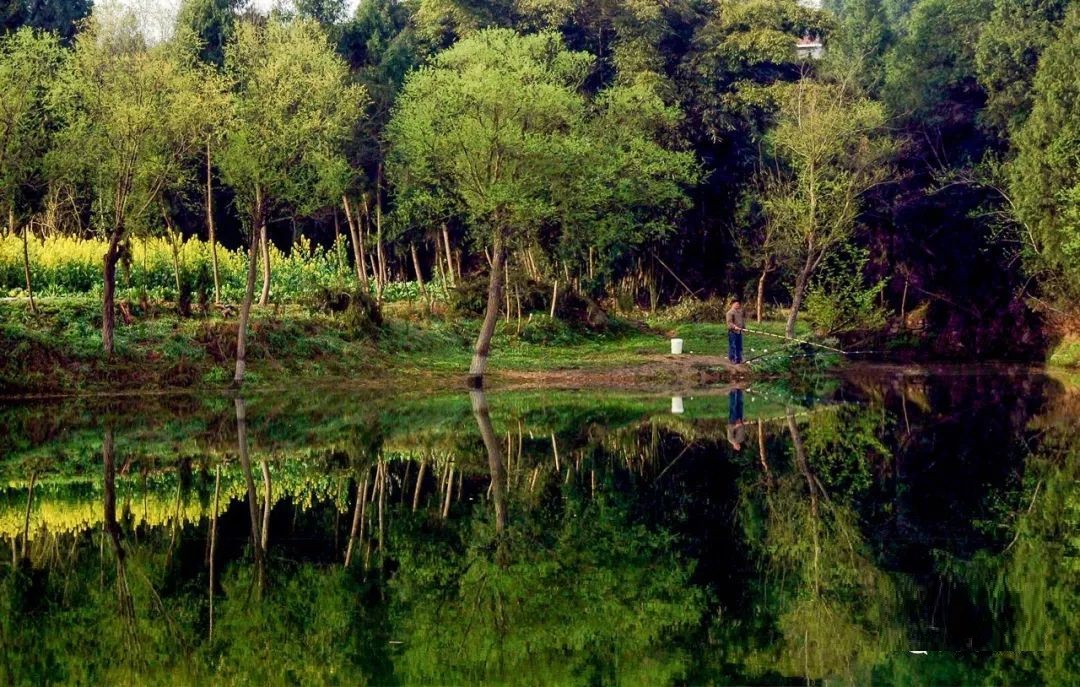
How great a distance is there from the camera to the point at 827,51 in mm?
62594

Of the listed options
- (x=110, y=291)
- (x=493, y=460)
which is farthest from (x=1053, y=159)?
(x=110, y=291)

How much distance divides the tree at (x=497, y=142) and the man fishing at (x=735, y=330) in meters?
5.37

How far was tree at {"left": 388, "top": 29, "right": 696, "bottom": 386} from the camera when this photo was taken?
36438mm

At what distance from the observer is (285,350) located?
38.4m

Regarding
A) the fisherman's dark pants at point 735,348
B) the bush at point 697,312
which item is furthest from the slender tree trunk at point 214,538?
the bush at point 697,312

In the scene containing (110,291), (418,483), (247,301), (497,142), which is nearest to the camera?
(418,483)

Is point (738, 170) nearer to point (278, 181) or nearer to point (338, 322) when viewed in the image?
point (338, 322)

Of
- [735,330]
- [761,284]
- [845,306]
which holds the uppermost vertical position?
[761,284]

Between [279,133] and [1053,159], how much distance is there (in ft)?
89.4

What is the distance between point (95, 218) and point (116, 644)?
3087cm

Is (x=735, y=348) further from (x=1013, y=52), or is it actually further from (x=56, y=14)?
(x=56, y=14)

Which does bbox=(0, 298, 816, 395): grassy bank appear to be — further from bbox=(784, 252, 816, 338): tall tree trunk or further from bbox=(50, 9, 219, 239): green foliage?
bbox=(50, 9, 219, 239): green foliage

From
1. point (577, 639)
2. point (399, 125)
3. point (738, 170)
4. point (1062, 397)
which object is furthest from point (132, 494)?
point (738, 170)

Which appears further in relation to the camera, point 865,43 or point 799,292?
point 865,43
